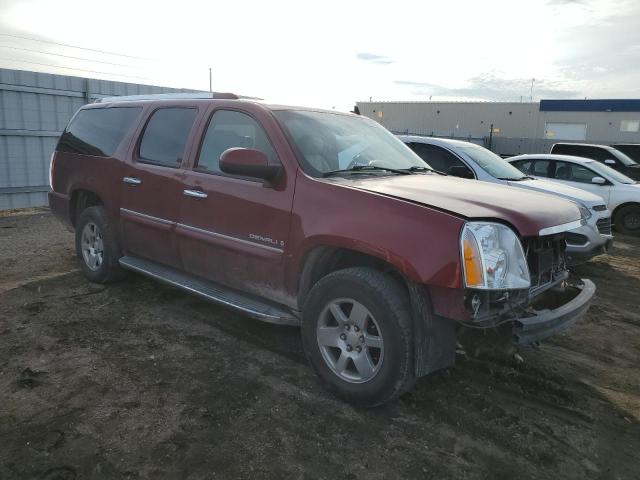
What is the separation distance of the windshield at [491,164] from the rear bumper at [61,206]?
18.6ft

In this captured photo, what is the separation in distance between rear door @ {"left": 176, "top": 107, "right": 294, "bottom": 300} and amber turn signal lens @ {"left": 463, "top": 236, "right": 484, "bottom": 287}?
1279 mm

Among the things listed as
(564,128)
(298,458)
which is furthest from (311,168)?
(564,128)

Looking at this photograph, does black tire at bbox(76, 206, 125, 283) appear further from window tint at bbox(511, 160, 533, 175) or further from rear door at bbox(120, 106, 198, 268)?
window tint at bbox(511, 160, 533, 175)

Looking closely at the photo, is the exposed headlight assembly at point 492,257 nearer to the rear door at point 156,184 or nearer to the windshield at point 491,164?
the rear door at point 156,184

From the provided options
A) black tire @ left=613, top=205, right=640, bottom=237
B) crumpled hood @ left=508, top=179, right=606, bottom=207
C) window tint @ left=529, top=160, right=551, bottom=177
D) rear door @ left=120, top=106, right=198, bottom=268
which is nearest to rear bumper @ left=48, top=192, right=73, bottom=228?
rear door @ left=120, top=106, right=198, bottom=268

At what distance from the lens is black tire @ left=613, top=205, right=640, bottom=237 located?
10211 millimetres

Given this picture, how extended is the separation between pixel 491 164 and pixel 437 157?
0.84 meters

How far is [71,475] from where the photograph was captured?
2.42 metres

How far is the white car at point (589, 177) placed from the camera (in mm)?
9789

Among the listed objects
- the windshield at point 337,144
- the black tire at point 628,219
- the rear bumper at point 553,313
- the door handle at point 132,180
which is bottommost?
the black tire at point 628,219

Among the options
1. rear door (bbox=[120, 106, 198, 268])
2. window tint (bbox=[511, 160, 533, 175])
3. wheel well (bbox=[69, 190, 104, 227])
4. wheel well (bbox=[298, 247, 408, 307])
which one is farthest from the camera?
window tint (bbox=[511, 160, 533, 175])

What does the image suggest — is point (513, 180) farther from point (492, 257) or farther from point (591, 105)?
point (591, 105)

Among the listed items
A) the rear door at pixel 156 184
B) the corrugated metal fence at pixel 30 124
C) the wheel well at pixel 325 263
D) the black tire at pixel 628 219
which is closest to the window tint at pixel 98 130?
the rear door at pixel 156 184

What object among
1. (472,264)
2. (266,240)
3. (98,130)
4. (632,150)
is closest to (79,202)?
(98,130)
